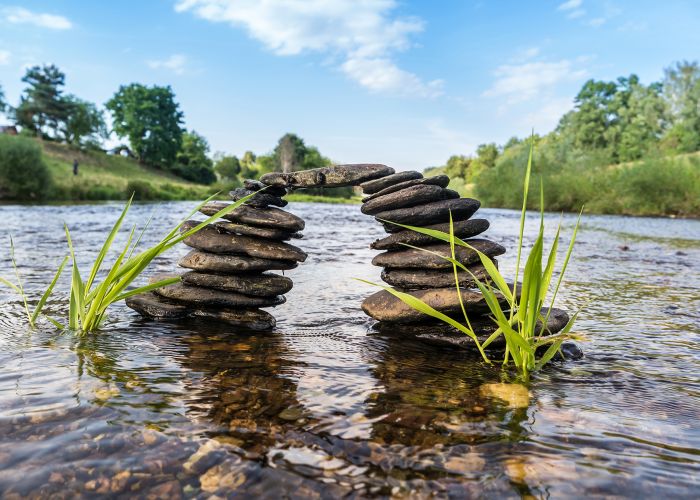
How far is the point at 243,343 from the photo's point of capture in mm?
4738

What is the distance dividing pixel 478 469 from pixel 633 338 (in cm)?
382

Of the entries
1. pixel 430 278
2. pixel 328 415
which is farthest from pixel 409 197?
pixel 328 415

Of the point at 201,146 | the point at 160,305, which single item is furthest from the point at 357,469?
the point at 201,146

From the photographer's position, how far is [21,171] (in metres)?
39.6

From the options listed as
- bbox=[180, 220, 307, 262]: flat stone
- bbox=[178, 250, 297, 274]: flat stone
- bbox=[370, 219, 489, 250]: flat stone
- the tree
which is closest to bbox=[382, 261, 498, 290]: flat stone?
bbox=[370, 219, 489, 250]: flat stone

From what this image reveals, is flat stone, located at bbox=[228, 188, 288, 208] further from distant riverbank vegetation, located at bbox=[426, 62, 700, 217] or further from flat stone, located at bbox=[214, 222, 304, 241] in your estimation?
distant riverbank vegetation, located at bbox=[426, 62, 700, 217]

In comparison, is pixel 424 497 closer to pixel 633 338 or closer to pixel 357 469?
pixel 357 469

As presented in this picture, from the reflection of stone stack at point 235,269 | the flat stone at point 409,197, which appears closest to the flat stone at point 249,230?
the reflection of stone stack at point 235,269

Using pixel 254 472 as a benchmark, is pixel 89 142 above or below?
above

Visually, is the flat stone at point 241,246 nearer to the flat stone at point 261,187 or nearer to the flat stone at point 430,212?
the flat stone at point 261,187

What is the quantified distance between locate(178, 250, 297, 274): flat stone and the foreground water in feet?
2.29

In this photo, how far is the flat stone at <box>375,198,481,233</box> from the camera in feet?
17.8

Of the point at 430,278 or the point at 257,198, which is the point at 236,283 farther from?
the point at 430,278

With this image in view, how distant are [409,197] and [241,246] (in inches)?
82.5
